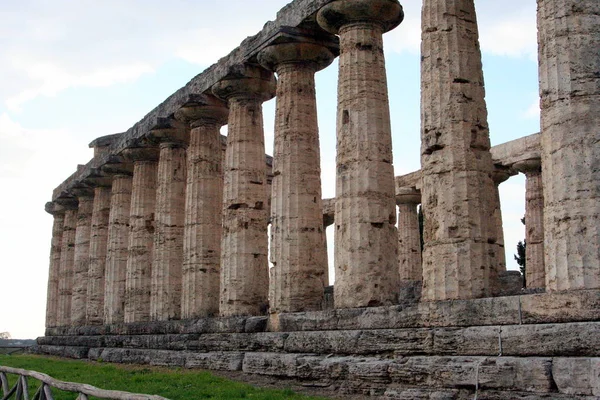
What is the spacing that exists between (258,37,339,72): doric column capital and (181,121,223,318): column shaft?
5.45 m

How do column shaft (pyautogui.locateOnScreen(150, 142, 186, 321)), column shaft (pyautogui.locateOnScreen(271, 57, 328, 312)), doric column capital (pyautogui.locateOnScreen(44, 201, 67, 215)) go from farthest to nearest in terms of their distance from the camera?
doric column capital (pyautogui.locateOnScreen(44, 201, 67, 215)) → column shaft (pyautogui.locateOnScreen(150, 142, 186, 321)) → column shaft (pyautogui.locateOnScreen(271, 57, 328, 312))

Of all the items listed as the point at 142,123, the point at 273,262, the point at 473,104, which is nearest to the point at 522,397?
the point at 473,104

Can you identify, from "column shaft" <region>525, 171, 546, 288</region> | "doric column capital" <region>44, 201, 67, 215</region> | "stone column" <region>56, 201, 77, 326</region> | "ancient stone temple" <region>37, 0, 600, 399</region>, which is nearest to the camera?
"ancient stone temple" <region>37, 0, 600, 399</region>

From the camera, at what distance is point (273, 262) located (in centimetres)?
1920

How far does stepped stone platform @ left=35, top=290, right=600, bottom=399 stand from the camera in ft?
36.1

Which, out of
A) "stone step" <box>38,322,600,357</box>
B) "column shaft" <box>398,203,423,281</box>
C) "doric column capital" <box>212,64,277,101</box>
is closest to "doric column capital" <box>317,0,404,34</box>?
"doric column capital" <box>212,64,277,101</box>

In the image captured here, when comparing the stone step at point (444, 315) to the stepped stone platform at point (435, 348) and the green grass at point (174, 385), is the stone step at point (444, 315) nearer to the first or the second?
the stepped stone platform at point (435, 348)

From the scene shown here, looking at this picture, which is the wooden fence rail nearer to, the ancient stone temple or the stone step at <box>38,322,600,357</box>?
the ancient stone temple

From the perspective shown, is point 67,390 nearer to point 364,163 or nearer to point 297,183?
point 364,163

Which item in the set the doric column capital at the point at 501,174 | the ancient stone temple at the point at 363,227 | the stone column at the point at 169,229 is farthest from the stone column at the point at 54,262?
the doric column capital at the point at 501,174

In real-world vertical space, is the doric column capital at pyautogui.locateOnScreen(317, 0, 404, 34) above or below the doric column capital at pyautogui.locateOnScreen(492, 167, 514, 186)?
above

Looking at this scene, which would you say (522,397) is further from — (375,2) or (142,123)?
(142,123)

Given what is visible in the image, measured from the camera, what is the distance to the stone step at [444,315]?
11266 mm

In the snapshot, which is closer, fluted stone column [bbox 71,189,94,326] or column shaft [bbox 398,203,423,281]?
column shaft [bbox 398,203,423,281]
